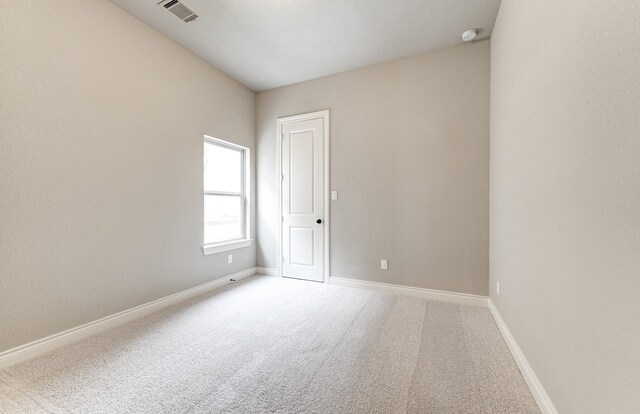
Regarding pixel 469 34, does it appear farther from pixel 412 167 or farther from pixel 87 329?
pixel 87 329

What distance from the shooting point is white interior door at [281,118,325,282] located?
3725 millimetres

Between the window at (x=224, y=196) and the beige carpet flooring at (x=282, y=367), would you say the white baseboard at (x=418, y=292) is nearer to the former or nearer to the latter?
the beige carpet flooring at (x=282, y=367)

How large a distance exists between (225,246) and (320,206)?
146 cm

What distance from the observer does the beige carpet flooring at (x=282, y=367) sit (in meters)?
1.46

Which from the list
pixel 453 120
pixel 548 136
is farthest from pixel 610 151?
pixel 453 120

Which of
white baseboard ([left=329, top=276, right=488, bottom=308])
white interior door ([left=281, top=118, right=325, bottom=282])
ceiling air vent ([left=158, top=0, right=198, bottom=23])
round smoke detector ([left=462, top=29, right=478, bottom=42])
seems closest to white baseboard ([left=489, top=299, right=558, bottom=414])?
white baseboard ([left=329, top=276, right=488, bottom=308])

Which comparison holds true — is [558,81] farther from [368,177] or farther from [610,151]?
[368,177]

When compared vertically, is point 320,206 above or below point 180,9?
below

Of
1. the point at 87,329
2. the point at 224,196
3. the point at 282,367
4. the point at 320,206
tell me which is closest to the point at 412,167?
the point at 320,206

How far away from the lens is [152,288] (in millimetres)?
2729

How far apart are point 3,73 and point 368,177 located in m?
3.32

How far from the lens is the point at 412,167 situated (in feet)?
10.4

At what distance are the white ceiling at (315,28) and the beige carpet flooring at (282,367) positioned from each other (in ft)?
9.72

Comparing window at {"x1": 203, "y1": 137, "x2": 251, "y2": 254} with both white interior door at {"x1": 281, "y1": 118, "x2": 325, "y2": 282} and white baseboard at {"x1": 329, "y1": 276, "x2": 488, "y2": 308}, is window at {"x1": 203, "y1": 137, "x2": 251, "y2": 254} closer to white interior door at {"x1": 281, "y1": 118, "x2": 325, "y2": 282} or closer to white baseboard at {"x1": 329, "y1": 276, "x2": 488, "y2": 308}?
white interior door at {"x1": 281, "y1": 118, "x2": 325, "y2": 282}
